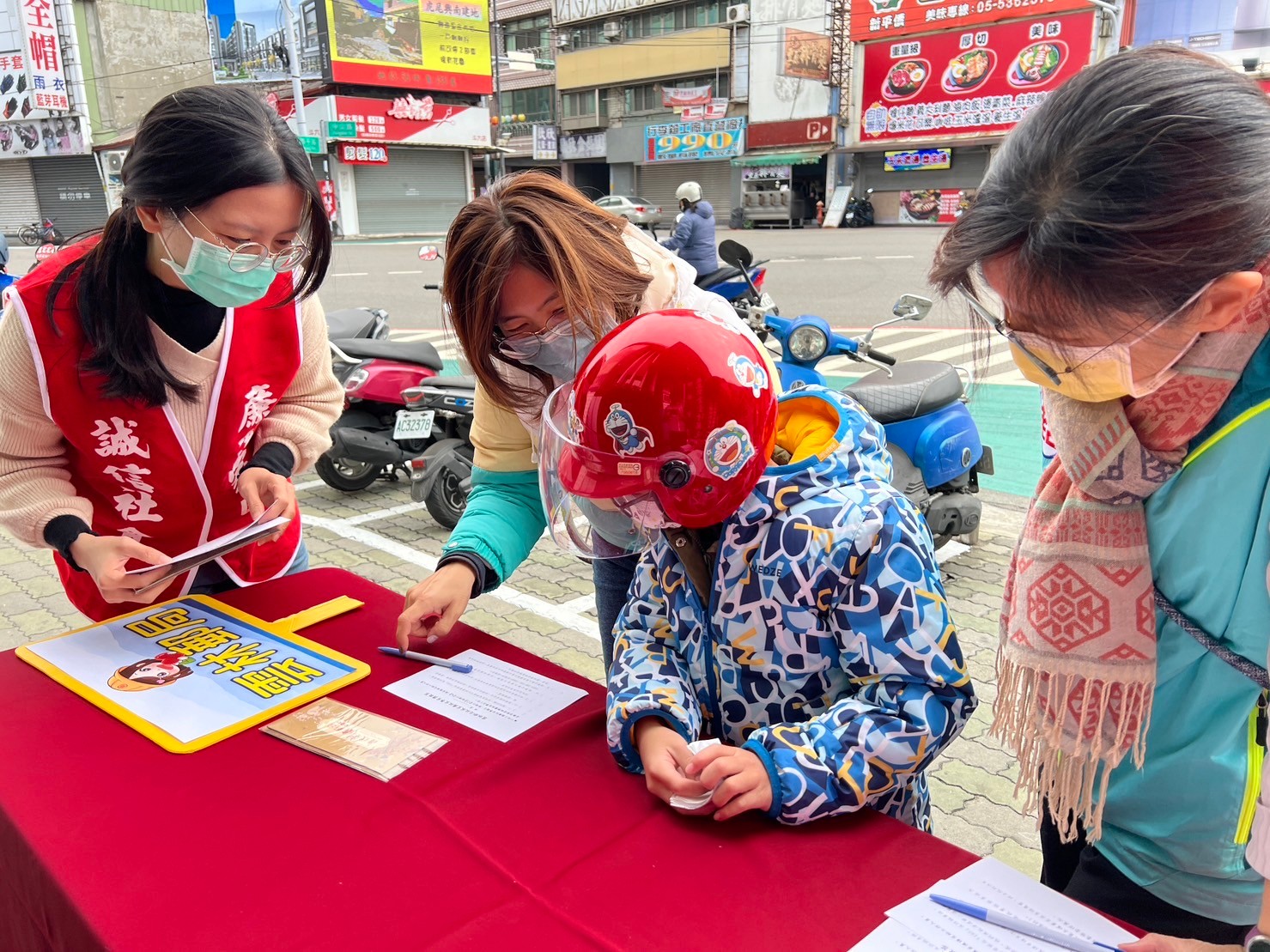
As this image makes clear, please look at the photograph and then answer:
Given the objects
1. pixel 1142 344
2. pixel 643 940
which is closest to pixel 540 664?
pixel 643 940

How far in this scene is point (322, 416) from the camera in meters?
1.97

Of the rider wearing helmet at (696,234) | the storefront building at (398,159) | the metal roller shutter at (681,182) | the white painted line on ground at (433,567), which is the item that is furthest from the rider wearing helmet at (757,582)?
the metal roller shutter at (681,182)

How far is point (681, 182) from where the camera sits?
3225 centimetres

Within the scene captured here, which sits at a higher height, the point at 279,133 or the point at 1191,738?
the point at 279,133

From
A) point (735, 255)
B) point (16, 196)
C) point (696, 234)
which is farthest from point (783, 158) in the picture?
point (735, 255)

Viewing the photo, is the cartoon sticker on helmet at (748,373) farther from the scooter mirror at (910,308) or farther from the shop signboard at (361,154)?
the shop signboard at (361,154)

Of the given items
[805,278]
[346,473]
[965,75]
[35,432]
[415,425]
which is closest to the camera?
[35,432]

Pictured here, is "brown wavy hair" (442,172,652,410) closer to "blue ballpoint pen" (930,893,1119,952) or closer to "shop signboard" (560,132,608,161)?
"blue ballpoint pen" (930,893,1119,952)

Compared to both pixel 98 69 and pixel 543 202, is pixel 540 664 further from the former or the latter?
pixel 98 69

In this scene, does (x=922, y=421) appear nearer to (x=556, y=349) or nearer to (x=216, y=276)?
(x=556, y=349)

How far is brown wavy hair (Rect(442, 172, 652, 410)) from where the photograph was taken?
132cm

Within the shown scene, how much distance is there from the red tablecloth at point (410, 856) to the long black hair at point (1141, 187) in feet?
2.07

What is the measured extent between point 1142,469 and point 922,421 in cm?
255

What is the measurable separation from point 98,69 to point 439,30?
9.70 meters
